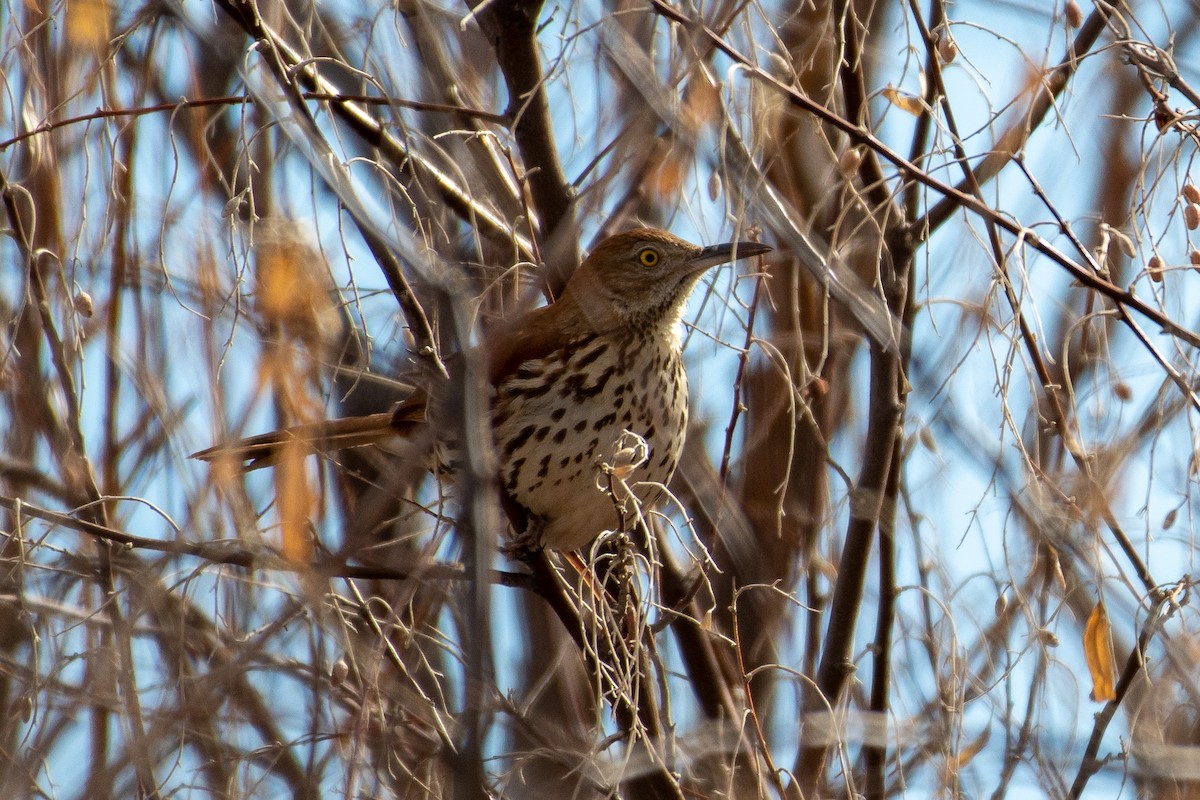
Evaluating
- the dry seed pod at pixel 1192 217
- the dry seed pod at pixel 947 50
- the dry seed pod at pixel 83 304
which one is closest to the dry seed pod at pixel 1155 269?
the dry seed pod at pixel 1192 217

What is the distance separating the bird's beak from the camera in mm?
3467

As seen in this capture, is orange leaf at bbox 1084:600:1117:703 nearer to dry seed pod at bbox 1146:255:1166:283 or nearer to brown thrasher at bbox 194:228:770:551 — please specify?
dry seed pod at bbox 1146:255:1166:283

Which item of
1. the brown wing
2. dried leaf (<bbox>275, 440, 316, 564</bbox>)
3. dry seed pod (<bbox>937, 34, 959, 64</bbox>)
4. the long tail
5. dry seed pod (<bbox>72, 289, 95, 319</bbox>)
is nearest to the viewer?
dried leaf (<bbox>275, 440, 316, 564</bbox>)

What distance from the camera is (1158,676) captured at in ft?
9.46

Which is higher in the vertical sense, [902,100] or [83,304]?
[902,100]

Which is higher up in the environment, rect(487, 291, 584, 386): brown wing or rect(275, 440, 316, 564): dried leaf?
rect(487, 291, 584, 386): brown wing

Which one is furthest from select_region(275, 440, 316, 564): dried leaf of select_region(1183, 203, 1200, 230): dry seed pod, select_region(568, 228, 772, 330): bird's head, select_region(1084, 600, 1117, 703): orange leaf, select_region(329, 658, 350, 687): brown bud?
select_region(568, 228, 772, 330): bird's head

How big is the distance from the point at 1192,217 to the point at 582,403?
5.47 feet

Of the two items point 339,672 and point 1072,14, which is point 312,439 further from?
point 1072,14

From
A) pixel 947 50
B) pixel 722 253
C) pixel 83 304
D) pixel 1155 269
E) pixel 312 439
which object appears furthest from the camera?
pixel 722 253

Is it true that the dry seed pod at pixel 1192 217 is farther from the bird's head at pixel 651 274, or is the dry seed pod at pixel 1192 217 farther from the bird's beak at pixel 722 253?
the bird's head at pixel 651 274

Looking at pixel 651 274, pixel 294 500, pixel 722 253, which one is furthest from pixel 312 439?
pixel 651 274

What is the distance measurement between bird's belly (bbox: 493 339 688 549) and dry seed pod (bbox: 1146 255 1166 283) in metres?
1.45

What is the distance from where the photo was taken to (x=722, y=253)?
3975mm
